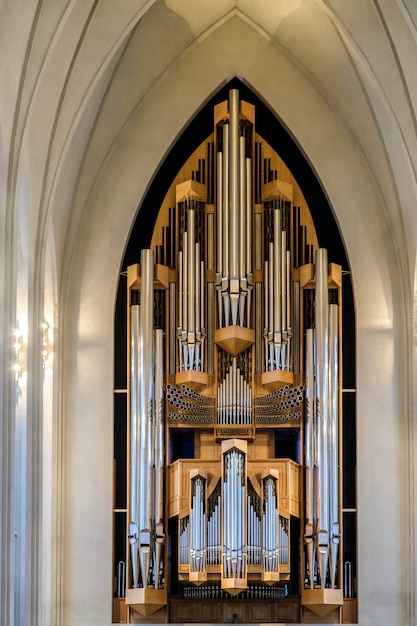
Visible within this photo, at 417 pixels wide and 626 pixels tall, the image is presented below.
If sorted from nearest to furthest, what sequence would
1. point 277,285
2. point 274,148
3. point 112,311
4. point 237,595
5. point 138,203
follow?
point 237,595 < point 277,285 < point 112,311 < point 138,203 < point 274,148

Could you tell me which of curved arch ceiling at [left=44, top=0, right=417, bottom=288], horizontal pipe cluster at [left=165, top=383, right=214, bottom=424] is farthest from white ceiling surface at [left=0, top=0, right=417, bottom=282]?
horizontal pipe cluster at [left=165, top=383, right=214, bottom=424]

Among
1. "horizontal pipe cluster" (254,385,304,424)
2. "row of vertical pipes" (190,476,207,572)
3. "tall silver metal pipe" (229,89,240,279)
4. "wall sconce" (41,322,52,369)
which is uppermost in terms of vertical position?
"tall silver metal pipe" (229,89,240,279)

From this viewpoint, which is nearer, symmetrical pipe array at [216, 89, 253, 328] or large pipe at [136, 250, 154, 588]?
large pipe at [136, 250, 154, 588]

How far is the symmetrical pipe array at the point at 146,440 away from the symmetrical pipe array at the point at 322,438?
1.96m

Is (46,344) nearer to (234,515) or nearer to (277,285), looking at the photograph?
(277,285)

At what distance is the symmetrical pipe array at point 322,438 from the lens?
1756 cm

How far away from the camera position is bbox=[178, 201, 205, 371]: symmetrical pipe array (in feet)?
59.0

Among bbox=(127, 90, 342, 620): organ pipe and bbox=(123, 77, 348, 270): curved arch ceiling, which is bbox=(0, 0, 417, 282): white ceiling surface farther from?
bbox=(127, 90, 342, 620): organ pipe

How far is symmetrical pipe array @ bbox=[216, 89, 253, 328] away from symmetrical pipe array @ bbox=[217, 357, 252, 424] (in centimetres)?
80

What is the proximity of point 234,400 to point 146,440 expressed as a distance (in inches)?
51.0

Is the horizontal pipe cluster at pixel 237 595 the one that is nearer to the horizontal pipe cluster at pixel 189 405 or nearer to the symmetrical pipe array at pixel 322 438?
the symmetrical pipe array at pixel 322 438

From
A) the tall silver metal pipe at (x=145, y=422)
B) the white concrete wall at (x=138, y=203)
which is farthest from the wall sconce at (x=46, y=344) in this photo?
the tall silver metal pipe at (x=145, y=422)

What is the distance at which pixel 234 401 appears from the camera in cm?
1800

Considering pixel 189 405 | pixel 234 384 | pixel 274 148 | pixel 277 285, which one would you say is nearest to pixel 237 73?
pixel 274 148
